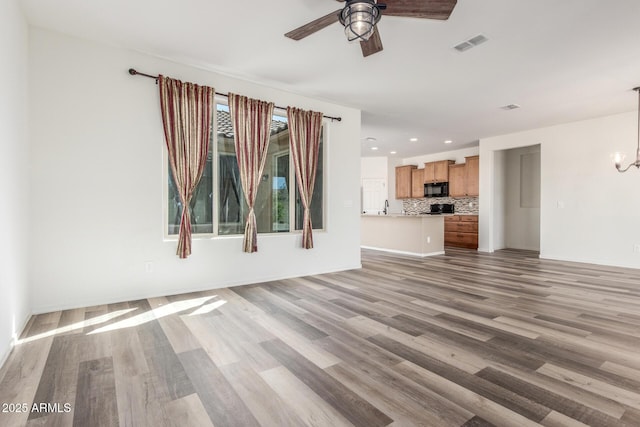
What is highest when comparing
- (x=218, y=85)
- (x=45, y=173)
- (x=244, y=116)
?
(x=218, y=85)

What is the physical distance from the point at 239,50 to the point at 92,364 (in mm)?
3269

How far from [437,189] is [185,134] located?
25.3ft

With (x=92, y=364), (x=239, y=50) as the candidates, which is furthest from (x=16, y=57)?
(x=92, y=364)

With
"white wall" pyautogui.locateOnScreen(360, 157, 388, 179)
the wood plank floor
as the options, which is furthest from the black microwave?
the wood plank floor

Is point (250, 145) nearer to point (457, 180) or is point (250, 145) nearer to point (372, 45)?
point (372, 45)

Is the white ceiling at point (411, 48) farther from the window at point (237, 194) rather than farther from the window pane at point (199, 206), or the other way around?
the window pane at point (199, 206)

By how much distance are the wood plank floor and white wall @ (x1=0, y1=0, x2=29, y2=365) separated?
291 mm

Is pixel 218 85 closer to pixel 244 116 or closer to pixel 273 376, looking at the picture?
pixel 244 116

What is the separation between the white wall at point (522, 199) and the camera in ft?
27.3

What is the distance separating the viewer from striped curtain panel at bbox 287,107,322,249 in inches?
193

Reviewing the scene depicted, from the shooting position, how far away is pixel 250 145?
4.41m

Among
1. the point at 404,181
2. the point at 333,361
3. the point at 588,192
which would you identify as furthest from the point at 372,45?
the point at 404,181

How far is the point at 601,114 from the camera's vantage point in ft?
19.6

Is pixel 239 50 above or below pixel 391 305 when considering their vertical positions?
above
